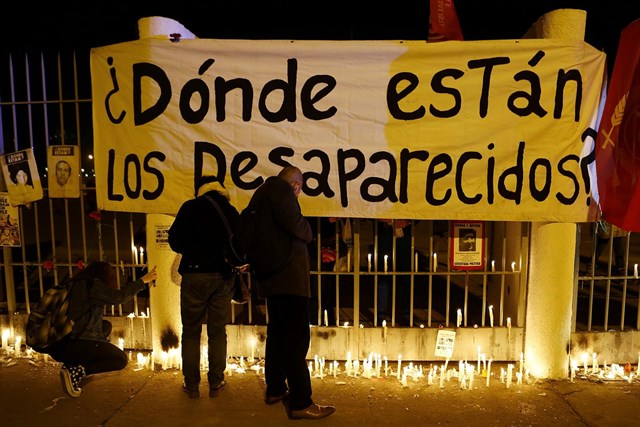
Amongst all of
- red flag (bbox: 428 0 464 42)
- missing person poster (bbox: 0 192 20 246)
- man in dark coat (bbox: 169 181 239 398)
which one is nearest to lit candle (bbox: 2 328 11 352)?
missing person poster (bbox: 0 192 20 246)

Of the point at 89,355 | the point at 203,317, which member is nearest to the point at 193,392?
the point at 203,317

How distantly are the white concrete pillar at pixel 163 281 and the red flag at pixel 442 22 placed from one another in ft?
7.14

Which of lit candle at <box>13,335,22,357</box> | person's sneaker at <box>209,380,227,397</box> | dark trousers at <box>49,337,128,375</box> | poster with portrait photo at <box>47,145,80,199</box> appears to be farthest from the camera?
lit candle at <box>13,335,22,357</box>

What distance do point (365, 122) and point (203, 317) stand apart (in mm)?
2114

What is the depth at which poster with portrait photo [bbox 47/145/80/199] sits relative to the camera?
5062 millimetres

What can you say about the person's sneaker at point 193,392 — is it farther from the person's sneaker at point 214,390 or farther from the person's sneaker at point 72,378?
the person's sneaker at point 72,378

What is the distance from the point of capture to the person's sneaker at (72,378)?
4.16 meters

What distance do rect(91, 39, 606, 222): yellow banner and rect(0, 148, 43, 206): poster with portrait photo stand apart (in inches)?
44.3

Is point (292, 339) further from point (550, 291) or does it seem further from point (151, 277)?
point (550, 291)

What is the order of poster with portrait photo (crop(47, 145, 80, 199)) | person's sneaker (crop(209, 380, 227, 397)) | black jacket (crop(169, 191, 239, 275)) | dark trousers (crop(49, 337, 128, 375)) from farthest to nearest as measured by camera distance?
poster with portrait photo (crop(47, 145, 80, 199))
person's sneaker (crop(209, 380, 227, 397))
dark trousers (crop(49, 337, 128, 375))
black jacket (crop(169, 191, 239, 275))

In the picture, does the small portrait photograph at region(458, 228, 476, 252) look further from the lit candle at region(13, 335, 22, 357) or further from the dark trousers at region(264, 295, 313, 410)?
the lit candle at region(13, 335, 22, 357)

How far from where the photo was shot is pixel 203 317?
4.20m

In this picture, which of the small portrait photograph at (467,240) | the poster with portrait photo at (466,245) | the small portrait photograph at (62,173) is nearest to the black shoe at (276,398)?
the poster with portrait photo at (466,245)

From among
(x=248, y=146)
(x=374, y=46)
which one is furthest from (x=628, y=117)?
(x=248, y=146)
